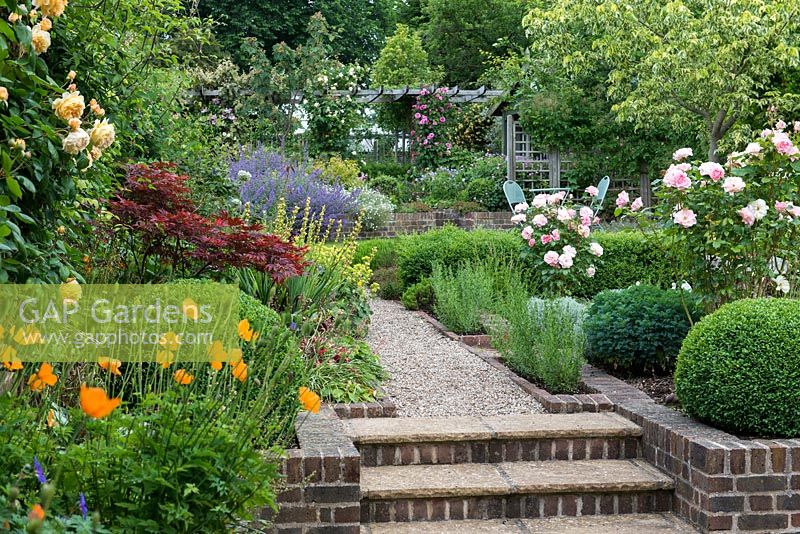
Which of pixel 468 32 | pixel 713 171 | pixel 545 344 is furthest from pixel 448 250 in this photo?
pixel 468 32

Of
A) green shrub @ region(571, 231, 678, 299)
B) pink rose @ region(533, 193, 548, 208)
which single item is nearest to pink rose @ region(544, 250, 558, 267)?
pink rose @ region(533, 193, 548, 208)

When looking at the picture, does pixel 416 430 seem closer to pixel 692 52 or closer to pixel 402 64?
pixel 692 52

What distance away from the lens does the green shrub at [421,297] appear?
8.52 meters

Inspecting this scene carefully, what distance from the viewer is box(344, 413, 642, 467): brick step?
13.4 ft

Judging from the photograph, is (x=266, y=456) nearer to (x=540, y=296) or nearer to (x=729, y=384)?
(x=729, y=384)

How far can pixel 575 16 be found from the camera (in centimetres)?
1377

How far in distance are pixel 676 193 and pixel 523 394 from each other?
148 centimetres

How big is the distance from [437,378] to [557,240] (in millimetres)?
2118

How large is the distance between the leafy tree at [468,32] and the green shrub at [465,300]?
708 inches

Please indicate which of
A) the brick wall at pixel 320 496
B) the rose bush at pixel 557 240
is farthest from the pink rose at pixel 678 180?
→ the brick wall at pixel 320 496

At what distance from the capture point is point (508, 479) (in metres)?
3.88

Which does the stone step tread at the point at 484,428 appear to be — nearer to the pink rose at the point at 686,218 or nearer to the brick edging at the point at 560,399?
the brick edging at the point at 560,399

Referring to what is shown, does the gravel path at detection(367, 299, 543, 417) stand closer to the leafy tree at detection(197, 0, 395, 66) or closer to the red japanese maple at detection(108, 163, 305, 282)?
the red japanese maple at detection(108, 163, 305, 282)

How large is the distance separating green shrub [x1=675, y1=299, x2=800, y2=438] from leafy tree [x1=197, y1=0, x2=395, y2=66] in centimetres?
1764
